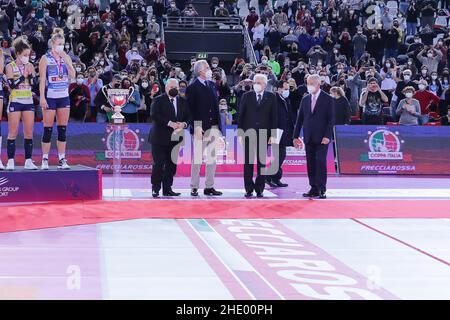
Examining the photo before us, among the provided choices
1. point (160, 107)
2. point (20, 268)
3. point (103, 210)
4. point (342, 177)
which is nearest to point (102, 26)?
point (342, 177)

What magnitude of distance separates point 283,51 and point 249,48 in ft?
3.60

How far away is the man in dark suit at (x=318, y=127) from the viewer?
472 inches

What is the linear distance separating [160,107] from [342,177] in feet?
18.1

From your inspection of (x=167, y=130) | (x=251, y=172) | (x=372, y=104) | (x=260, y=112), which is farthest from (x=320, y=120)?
(x=372, y=104)

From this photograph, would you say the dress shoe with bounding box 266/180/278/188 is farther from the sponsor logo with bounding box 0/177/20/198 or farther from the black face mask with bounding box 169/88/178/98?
the sponsor logo with bounding box 0/177/20/198

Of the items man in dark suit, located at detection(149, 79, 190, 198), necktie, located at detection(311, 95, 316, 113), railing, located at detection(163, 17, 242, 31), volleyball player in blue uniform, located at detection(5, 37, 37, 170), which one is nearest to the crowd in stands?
railing, located at detection(163, 17, 242, 31)

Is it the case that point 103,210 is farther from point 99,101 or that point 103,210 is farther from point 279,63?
point 279,63

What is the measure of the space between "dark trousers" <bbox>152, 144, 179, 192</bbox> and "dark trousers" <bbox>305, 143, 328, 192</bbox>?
2206mm

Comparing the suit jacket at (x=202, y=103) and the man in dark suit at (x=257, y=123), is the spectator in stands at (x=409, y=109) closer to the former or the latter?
the man in dark suit at (x=257, y=123)

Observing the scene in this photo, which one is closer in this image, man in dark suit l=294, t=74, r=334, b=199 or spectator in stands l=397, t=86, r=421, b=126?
man in dark suit l=294, t=74, r=334, b=199

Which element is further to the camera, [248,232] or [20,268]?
[248,232]

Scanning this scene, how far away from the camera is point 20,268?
6832 mm

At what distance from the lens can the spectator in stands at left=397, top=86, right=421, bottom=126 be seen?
17.6 meters

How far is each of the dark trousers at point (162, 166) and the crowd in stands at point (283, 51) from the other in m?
4.38
